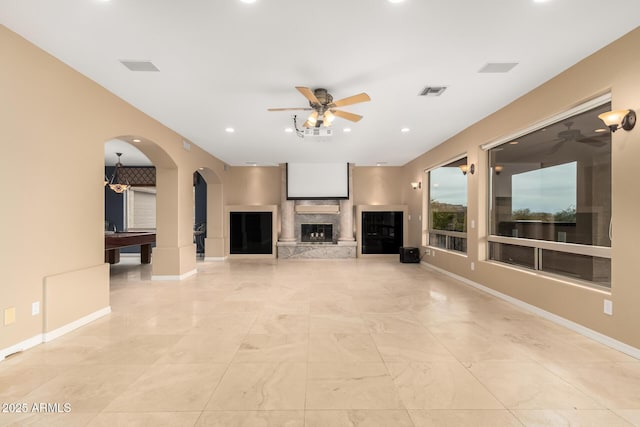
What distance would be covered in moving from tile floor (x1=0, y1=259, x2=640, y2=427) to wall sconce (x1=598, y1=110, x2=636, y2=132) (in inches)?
86.7

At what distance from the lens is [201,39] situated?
2973mm

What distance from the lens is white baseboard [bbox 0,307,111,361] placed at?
2.85m

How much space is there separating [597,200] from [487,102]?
2030mm

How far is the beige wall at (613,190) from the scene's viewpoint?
2900mm

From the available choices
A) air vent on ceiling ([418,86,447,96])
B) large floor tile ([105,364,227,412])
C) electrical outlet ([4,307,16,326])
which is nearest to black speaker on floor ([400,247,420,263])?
air vent on ceiling ([418,86,447,96])

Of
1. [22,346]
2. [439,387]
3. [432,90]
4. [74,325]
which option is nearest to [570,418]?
[439,387]

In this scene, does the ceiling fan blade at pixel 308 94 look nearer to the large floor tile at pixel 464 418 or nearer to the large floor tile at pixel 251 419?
the large floor tile at pixel 251 419

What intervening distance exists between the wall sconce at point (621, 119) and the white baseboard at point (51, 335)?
6.13 m

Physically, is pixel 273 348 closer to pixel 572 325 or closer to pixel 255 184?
pixel 572 325

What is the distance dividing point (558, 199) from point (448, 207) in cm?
325

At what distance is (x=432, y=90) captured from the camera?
4.17 m

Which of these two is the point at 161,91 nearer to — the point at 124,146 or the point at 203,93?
the point at 203,93

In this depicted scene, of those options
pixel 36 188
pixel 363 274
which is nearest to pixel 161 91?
pixel 36 188

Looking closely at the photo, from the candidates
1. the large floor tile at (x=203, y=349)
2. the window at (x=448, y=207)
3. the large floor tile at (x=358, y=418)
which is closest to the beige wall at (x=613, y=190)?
the window at (x=448, y=207)
